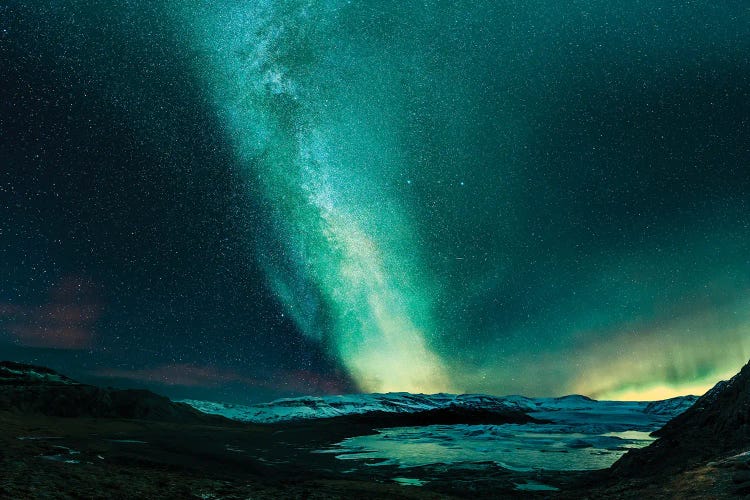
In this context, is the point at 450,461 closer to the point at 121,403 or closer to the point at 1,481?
the point at 1,481

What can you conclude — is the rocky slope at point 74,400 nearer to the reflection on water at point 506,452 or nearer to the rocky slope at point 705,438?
the reflection on water at point 506,452

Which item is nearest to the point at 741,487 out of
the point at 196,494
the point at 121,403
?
the point at 196,494

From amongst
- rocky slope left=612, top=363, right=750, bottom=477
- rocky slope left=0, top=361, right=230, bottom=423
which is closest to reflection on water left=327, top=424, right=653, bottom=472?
rocky slope left=612, top=363, right=750, bottom=477

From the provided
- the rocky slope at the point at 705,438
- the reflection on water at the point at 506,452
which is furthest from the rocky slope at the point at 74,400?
the rocky slope at the point at 705,438

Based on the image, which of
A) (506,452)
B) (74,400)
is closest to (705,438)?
(506,452)

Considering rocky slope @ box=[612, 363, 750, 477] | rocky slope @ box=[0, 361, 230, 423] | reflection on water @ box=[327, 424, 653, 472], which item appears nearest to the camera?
rocky slope @ box=[612, 363, 750, 477]

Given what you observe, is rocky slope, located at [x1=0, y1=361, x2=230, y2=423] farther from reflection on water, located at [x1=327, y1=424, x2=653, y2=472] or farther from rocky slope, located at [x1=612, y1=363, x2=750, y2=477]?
rocky slope, located at [x1=612, y1=363, x2=750, y2=477]

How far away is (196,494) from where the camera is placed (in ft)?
56.3

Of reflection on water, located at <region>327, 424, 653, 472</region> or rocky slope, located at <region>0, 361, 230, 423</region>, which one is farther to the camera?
rocky slope, located at <region>0, 361, 230, 423</region>

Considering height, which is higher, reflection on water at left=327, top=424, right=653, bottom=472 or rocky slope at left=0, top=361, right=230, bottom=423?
rocky slope at left=0, top=361, right=230, bottom=423

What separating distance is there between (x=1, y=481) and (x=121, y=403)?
134m

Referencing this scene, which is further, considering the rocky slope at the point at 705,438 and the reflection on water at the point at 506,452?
the reflection on water at the point at 506,452

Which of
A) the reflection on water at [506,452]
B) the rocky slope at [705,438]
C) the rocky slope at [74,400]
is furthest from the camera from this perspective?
the rocky slope at [74,400]

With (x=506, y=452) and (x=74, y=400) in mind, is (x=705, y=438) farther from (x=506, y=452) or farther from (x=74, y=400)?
(x=74, y=400)
